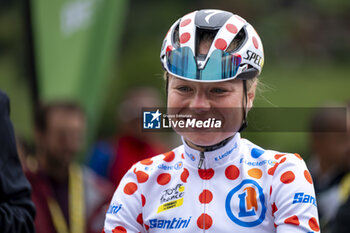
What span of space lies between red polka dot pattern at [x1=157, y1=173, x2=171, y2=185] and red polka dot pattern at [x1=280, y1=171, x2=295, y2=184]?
533 millimetres

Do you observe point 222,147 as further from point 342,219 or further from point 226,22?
point 342,219

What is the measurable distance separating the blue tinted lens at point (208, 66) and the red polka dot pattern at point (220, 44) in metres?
0.02

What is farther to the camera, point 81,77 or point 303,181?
point 81,77

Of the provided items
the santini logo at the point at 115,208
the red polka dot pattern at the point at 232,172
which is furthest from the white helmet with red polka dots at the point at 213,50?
the santini logo at the point at 115,208

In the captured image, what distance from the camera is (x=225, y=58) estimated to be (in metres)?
3.16

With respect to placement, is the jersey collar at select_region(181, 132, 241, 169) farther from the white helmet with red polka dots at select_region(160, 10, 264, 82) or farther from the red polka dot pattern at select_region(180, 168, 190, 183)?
the white helmet with red polka dots at select_region(160, 10, 264, 82)

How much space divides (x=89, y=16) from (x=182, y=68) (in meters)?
5.02

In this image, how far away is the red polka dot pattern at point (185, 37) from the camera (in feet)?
10.5

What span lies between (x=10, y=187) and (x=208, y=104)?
1082 millimetres

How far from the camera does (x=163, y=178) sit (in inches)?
129

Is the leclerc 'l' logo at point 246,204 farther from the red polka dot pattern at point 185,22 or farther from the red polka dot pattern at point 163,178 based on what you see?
the red polka dot pattern at point 185,22

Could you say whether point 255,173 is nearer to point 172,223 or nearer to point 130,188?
Answer: point 172,223

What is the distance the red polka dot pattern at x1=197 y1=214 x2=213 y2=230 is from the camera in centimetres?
310

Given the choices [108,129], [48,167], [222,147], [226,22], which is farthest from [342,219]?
[108,129]
